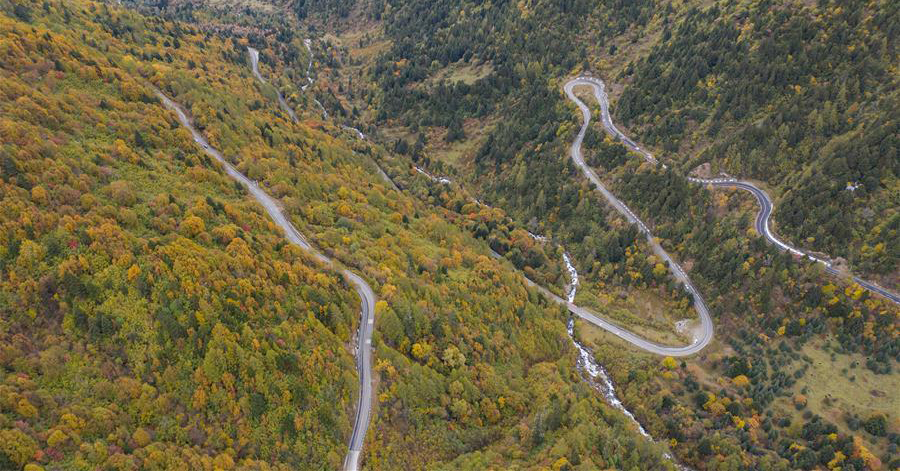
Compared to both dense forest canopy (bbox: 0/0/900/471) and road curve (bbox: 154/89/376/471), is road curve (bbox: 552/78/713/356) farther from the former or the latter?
road curve (bbox: 154/89/376/471)

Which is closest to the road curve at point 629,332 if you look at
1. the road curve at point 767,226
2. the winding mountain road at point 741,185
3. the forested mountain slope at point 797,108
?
the winding mountain road at point 741,185

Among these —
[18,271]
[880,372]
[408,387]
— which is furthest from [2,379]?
[880,372]

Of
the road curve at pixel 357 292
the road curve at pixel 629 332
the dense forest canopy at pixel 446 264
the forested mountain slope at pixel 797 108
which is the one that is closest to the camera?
the dense forest canopy at pixel 446 264

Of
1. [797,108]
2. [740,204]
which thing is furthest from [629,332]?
[797,108]

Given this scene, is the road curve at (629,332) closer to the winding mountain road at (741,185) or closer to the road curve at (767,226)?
the winding mountain road at (741,185)

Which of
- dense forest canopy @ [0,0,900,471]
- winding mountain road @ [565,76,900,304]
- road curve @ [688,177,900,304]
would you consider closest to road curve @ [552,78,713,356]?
dense forest canopy @ [0,0,900,471]

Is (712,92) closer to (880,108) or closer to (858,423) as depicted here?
(880,108)
